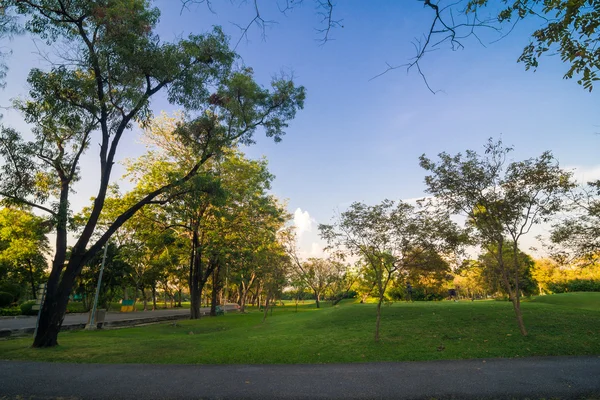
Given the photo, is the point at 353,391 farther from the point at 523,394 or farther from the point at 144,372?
the point at 144,372

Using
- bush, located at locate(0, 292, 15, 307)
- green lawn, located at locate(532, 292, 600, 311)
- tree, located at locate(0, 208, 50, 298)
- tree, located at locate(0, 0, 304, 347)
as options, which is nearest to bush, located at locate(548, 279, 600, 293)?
green lawn, located at locate(532, 292, 600, 311)

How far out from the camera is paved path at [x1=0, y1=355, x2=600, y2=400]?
697 cm

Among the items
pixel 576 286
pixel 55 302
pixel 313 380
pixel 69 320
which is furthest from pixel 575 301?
pixel 69 320

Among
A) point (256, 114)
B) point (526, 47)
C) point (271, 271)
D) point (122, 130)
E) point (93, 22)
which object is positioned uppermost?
point (93, 22)

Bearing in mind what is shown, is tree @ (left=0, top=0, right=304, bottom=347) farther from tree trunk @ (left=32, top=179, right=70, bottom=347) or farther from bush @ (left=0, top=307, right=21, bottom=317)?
bush @ (left=0, top=307, right=21, bottom=317)

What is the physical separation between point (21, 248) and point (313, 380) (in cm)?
4619

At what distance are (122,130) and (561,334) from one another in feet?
68.8

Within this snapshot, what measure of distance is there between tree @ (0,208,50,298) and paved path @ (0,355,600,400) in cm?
3532

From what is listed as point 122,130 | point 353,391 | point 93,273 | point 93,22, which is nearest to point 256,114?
point 122,130

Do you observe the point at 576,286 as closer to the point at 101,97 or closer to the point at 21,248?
the point at 101,97

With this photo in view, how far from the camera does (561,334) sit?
1373 cm

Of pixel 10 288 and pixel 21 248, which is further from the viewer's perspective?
pixel 21 248

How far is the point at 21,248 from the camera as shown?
39.0 metres

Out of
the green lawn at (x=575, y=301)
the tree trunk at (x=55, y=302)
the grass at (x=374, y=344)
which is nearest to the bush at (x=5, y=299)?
the grass at (x=374, y=344)
